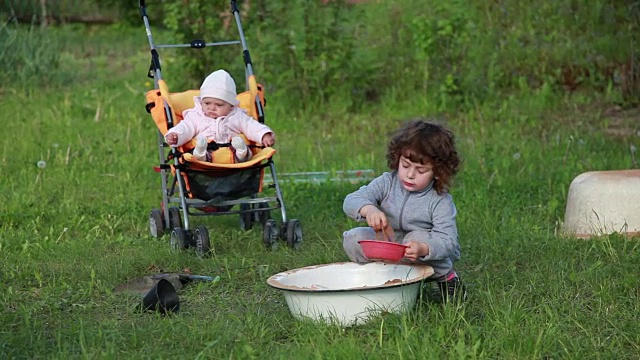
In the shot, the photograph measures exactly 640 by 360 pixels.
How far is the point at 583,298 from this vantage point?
4836 millimetres

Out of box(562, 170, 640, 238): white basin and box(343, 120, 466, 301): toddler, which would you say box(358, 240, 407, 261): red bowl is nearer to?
box(343, 120, 466, 301): toddler

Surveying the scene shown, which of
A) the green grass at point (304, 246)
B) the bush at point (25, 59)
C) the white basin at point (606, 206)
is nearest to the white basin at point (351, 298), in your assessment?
the green grass at point (304, 246)

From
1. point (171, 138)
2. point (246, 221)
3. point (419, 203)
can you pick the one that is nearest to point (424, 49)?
point (246, 221)

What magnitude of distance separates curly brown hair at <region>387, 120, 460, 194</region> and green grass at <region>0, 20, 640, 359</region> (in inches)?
21.7

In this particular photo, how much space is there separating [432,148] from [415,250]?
46 centimetres

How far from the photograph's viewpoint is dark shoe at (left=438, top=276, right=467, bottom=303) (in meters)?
4.72

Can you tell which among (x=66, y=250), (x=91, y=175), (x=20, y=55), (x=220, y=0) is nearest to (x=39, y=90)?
(x=20, y=55)

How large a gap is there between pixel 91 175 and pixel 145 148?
1002 mm

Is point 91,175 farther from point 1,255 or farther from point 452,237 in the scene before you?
point 452,237

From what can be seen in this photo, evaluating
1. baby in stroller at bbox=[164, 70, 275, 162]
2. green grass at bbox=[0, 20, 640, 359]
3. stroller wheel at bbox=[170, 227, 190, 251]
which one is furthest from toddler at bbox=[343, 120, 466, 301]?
baby in stroller at bbox=[164, 70, 275, 162]

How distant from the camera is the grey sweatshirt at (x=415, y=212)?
15.2 feet

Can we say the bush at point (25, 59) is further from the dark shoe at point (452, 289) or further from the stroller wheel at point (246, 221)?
the dark shoe at point (452, 289)

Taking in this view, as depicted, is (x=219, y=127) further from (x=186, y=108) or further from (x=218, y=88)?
(x=186, y=108)

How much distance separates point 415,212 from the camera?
475 centimetres
